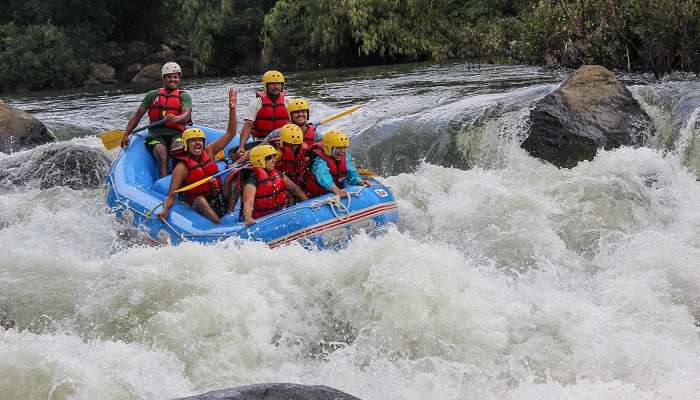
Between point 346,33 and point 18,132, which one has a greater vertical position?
point 346,33

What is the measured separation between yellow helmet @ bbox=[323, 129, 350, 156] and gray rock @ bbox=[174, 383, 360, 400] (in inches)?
144

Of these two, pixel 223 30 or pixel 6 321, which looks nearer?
pixel 6 321

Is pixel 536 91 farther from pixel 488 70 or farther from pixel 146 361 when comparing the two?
pixel 146 361

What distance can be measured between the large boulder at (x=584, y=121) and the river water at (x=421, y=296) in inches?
8.1

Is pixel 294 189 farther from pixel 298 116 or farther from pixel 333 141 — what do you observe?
pixel 298 116

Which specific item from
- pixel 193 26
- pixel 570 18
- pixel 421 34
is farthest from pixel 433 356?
pixel 193 26

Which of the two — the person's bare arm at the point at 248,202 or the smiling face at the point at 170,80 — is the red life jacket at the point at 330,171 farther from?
the smiling face at the point at 170,80

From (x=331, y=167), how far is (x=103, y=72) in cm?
2041

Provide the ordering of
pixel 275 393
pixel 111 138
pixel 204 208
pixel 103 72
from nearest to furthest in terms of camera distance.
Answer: pixel 275 393, pixel 204 208, pixel 111 138, pixel 103 72

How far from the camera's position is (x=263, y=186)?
6691 mm

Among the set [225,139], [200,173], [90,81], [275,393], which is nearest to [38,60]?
[90,81]

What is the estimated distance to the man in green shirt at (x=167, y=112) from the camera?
8508mm

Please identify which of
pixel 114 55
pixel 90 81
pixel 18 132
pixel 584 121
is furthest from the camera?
pixel 114 55

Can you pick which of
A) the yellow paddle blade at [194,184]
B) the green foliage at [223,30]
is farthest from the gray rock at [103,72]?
the yellow paddle blade at [194,184]
